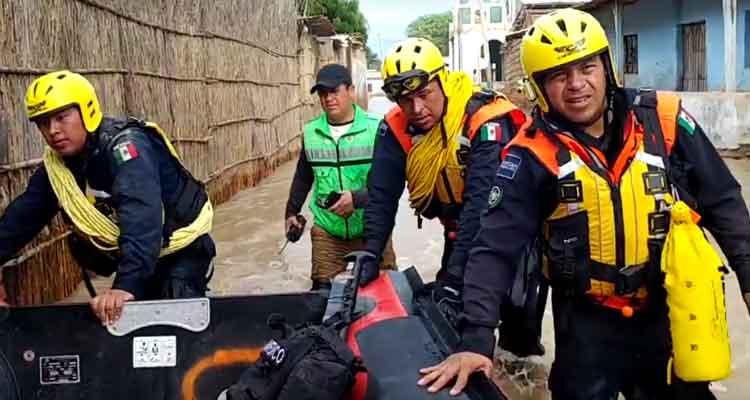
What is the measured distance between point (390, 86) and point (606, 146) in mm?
1191

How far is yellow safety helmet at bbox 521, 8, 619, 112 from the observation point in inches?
105

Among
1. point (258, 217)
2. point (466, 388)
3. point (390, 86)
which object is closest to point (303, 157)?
point (390, 86)

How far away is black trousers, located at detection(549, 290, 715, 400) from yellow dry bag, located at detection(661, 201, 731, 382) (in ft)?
0.75

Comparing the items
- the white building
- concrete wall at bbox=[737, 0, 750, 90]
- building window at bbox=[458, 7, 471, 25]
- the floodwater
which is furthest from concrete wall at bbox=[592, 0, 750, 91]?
building window at bbox=[458, 7, 471, 25]

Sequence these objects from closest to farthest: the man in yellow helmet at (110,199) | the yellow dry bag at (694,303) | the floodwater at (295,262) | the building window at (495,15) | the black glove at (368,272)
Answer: the yellow dry bag at (694,303) < the black glove at (368,272) < the man in yellow helmet at (110,199) < the floodwater at (295,262) < the building window at (495,15)

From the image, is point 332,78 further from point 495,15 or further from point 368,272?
point 495,15

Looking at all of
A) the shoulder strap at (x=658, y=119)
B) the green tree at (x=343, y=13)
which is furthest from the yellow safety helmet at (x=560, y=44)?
A: the green tree at (x=343, y=13)

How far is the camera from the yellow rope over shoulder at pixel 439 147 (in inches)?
153

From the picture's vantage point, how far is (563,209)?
107 inches

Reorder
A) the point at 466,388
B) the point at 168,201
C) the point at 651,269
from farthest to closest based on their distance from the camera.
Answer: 1. the point at 168,201
2. the point at 651,269
3. the point at 466,388

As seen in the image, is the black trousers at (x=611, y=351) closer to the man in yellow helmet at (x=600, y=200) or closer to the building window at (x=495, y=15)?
the man in yellow helmet at (x=600, y=200)

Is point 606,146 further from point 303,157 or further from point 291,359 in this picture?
point 303,157

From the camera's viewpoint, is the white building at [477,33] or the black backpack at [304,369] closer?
the black backpack at [304,369]

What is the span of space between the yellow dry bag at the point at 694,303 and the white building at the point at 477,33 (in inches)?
1741
